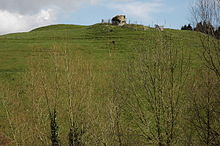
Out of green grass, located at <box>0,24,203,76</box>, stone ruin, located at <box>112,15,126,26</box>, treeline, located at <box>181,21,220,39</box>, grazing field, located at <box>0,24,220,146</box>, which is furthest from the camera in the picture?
stone ruin, located at <box>112,15,126,26</box>

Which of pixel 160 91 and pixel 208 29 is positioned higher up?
pixel 208 29

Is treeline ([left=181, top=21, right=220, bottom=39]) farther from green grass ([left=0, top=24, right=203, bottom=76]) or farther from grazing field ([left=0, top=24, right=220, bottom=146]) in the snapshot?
green grass ([left=0, top=24, right=203, bottom=76])

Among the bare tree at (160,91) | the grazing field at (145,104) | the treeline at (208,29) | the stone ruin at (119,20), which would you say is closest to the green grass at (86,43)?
the stone ruin at (119,20)

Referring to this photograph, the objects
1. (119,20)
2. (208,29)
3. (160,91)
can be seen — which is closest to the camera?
(208,29)

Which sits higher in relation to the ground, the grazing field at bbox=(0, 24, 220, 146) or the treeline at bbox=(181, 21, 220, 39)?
the treeline at bbox=(181, 21, 220, 39)

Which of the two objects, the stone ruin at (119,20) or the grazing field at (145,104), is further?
the stone ruin at (119,20)

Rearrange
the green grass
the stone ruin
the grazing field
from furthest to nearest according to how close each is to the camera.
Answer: the stone ruin, the green grass, the grazing field

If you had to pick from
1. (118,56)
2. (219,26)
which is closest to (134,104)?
(219,26)

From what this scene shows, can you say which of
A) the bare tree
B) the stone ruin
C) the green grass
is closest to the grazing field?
the bare tree

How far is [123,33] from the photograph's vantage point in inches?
2240

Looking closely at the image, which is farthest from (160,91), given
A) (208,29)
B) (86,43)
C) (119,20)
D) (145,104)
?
(119,20)

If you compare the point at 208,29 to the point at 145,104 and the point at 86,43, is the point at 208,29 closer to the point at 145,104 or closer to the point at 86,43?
the point at 145,104

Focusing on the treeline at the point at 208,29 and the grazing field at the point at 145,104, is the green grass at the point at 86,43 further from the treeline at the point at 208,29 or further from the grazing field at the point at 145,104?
the treeline at the point at 208,29

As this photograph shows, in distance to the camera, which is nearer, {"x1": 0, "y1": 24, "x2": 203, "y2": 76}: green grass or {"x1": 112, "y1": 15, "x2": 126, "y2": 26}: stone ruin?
{"x1": 0, "y1": 24, "x2": 203, "y2": 76}: green grass
